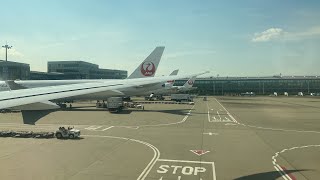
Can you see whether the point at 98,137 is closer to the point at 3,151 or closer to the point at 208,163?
the point at 3,151

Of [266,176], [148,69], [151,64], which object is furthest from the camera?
[151,64]

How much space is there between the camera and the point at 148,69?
80000 millimetres

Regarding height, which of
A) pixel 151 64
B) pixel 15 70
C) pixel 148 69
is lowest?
pixel 148 69

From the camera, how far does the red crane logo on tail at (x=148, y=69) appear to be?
80.0m

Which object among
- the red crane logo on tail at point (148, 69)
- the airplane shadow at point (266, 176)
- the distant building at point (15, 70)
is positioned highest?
the distant building at point (15, 70)

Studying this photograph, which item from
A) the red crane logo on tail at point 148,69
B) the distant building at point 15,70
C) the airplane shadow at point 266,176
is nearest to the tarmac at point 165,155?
the airplane shadow at point 266,176

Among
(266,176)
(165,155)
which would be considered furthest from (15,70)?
(266,176)

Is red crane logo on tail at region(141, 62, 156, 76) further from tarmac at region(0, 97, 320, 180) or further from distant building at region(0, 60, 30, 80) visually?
distant building at region(0, 60, 30, 80)

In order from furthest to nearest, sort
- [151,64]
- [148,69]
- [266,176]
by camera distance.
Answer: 1. [151,64]
2. [148,69]
3. [266,176]

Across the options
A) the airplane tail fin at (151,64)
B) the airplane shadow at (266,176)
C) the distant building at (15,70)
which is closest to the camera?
the airplane shadow at (266,176)

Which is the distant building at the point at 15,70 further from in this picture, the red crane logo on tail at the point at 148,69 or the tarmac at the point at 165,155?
the tarmac at the point at 165,155

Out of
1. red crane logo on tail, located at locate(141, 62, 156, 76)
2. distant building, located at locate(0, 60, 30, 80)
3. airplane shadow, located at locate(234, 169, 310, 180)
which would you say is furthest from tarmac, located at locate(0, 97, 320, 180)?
distant building, located at locate(0, 60, 30, 80)

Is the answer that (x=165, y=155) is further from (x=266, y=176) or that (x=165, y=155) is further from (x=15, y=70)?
(x=15, y=70)

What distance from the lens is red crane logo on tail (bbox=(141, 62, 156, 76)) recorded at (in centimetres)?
8000
